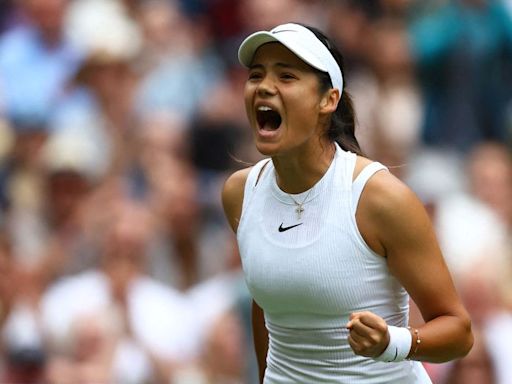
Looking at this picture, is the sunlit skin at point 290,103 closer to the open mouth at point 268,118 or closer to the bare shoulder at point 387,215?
the open mouth at point 268,118

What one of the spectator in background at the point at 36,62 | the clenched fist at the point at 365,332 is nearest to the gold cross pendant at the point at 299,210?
the clenched fist at the point at 365,332

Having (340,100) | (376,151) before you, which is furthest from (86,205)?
(340,100)

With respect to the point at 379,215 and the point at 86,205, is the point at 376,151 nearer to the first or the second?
the point at 86,205

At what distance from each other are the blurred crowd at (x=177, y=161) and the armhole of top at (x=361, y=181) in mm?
2099

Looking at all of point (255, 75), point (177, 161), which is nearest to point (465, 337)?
point (255, 75)

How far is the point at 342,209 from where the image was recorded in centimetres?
387

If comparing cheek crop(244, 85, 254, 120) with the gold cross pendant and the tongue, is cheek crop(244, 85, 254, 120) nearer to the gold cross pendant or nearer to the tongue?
the tongue

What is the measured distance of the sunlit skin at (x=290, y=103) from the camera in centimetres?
386

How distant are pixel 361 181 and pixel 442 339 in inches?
19.4

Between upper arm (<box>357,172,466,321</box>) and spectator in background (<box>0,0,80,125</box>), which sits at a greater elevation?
spectator in background (<box>0,0,80,125</box>)

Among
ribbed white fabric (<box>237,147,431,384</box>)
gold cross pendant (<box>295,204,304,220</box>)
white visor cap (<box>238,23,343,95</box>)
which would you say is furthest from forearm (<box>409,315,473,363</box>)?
white visor cap (<box>238,23,343,95</box>)

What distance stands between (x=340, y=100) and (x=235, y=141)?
383 cm

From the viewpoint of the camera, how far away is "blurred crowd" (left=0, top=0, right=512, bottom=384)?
6.47m

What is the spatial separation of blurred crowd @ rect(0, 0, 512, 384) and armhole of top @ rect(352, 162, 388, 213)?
2099mm
